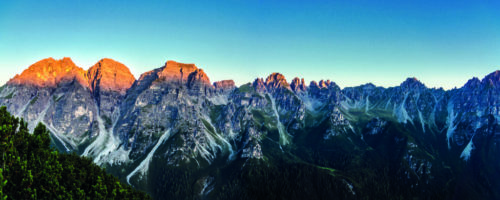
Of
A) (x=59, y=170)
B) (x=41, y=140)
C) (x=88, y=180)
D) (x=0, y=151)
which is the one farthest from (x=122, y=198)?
(x=0, y=151)

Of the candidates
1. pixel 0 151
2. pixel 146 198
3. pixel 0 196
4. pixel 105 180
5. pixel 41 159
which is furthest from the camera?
pixel 146 198

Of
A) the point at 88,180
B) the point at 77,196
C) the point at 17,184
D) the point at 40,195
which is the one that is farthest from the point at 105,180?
the point at 17,184

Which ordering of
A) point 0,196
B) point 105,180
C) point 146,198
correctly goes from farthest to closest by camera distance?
point 146,198 < point 105,180 < point 0,196

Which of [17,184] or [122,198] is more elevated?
[17,184]

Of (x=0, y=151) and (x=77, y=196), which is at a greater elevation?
(x=0, y=151)

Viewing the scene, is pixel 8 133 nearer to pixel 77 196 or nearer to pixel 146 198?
pixel 77 196

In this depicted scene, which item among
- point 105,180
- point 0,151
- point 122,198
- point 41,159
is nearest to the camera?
point 0,151

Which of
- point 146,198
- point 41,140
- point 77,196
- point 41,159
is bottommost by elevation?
point 146,198

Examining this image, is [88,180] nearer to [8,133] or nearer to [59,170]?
[59,170]

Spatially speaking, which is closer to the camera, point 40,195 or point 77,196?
point 40,195
